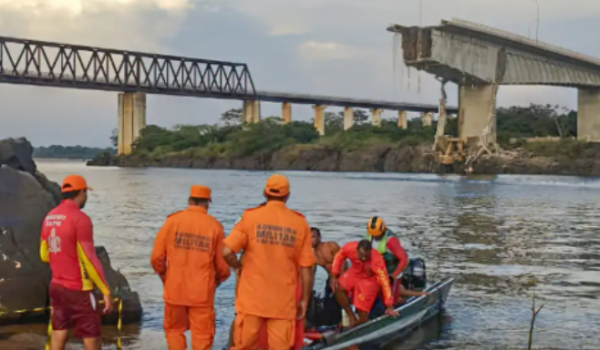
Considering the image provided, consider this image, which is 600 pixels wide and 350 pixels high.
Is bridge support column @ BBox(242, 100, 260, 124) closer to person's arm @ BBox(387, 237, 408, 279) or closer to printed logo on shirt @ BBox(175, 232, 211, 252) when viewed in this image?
person's arm @ BBox(387, 237, 408, 279)

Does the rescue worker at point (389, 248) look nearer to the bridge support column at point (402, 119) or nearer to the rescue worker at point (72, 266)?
the rescue worker at point (72, 266)

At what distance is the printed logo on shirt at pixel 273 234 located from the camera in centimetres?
686

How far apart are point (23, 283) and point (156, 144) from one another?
5466 inches

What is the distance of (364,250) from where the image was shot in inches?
395

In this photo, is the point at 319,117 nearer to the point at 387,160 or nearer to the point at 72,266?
the point at 387,160

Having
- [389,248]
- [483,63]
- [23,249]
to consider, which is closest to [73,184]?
[389,248]

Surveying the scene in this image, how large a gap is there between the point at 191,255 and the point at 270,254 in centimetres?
118

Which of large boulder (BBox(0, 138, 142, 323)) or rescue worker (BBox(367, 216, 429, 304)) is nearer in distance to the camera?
rescue worker (BBox(367, 216, 429, 304))

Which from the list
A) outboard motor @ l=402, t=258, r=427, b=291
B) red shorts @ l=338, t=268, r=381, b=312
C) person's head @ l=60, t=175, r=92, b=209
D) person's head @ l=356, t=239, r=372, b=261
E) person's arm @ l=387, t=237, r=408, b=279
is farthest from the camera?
outboard motor @ l=402, t=258, r=427, b=291

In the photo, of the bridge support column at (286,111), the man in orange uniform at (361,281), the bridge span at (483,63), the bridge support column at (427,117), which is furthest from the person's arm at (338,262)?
the bridge support column at (427,117)

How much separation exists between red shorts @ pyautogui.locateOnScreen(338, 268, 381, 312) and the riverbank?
275 feet

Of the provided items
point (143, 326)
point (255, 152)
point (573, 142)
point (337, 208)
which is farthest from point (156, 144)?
point (143, 326)

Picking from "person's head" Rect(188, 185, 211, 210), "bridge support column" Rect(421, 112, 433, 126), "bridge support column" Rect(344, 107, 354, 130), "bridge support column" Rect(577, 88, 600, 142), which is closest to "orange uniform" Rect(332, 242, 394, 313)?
"person's head" Rect(188, 185, 211, 210)

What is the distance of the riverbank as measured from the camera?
9562 cm
